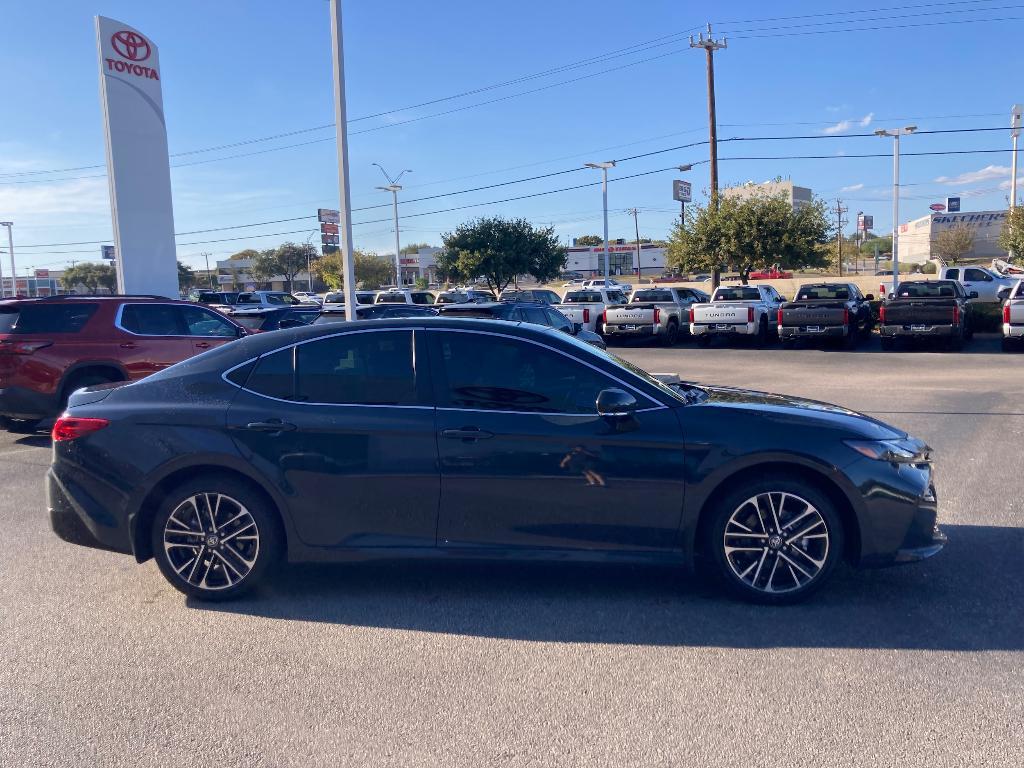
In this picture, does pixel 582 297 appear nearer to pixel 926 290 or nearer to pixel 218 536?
pixel 926 290

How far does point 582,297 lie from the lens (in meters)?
29.7

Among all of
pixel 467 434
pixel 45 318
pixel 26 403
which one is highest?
pixel 45 318

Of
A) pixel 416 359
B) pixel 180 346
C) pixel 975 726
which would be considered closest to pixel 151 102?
pixel 180 346

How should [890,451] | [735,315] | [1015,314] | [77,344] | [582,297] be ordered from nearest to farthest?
[890,451] → [77,344] → [1015,314] → [735,315] → [582,297]

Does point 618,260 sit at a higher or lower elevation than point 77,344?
higher

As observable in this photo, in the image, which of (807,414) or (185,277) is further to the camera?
(185,277)

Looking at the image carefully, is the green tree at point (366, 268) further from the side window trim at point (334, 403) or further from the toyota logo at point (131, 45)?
the side window trim at point (334, 403)

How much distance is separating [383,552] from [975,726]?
298 centimetres

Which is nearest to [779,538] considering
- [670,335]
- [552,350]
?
[552,350]

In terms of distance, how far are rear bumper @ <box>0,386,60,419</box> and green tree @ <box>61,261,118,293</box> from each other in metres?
79.9

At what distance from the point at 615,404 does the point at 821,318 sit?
19.4m

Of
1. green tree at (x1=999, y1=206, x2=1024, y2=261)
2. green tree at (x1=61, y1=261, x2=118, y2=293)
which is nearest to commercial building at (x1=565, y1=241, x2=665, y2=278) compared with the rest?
green tree at (x1=61, y1=261, x2=118, y2=293)

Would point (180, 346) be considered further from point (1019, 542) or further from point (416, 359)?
point (1019, 542)

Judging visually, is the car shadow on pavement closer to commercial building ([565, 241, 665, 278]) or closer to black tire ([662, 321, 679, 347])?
black tire ([662, 321, 679, 347])
